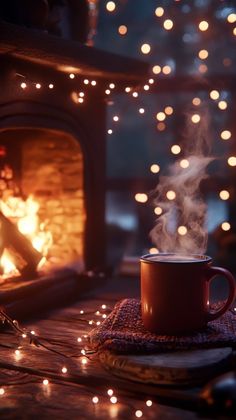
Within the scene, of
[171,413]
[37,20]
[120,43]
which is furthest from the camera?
[120,43]

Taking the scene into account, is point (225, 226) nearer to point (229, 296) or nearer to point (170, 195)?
point (170, 195)

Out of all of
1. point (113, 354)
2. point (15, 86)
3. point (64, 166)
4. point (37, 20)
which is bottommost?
point (113, 354)

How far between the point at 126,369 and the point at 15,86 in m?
1.35

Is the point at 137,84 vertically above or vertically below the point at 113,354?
above

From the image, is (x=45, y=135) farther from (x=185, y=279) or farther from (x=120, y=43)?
(x=120, y=43)

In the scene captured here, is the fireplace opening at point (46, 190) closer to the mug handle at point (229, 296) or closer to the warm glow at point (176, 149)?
the warm glow at point (176, 149)

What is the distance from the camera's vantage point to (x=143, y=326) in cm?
196

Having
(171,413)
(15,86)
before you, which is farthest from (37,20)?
(171,413)

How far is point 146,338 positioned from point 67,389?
30 cm

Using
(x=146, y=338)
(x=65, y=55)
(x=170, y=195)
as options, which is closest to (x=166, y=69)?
(x=170, y=195)

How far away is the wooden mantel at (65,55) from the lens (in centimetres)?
220

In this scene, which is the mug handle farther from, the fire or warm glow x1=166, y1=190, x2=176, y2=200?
warm glow x1=166, y1=190, x2=176, y2=200

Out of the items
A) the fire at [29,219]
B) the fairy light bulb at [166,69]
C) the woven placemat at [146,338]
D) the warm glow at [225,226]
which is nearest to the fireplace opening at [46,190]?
the fire at [29,219]

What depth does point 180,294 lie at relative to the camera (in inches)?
Result: 72.1
